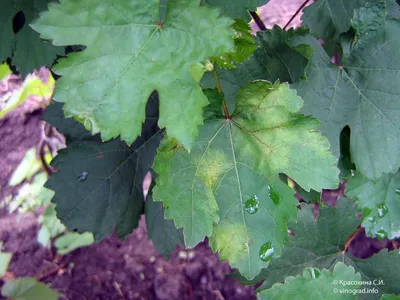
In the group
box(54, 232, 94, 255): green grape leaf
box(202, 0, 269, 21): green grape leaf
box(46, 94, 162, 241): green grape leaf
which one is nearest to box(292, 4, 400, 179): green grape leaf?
box(202, 0, 269, 21): green grape leaf

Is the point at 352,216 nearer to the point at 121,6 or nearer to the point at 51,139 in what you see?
the point at 121,6

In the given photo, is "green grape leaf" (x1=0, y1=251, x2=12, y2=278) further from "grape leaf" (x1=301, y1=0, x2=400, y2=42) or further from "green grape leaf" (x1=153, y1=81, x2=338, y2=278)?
"grape leaf" (x1=301, y1=0, x2=400, y2=42)

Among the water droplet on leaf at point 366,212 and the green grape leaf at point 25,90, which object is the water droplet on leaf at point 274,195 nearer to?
the water droplet on leaf at point 366,212

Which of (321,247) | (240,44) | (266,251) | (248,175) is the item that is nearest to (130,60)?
(240,44)

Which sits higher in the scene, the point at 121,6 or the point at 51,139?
the point at 121,6

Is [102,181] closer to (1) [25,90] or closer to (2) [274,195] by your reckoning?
(2) [274,195]

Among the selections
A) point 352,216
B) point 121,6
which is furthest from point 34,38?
point 352,216
